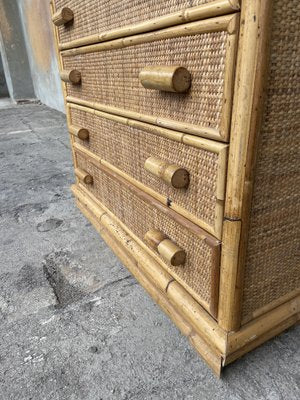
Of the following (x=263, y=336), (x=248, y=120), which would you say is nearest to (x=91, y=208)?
(x=263, y=336)

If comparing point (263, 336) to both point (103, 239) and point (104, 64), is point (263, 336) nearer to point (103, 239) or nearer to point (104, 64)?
point (103, 239)

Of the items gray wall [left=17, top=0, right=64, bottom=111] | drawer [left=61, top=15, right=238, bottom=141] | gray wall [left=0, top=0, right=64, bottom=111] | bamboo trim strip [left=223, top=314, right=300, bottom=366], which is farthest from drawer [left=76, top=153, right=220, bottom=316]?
gray wall [left=0, top=0, right=64, bottom=111]

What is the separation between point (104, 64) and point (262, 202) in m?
0.64

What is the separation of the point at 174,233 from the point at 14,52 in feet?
20.3

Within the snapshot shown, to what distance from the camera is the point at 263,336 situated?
770 mm

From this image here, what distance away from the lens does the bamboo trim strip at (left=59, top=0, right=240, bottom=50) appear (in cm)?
50

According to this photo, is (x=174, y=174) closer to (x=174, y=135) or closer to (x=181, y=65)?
(x=174, y=135)

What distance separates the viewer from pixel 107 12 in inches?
34.2

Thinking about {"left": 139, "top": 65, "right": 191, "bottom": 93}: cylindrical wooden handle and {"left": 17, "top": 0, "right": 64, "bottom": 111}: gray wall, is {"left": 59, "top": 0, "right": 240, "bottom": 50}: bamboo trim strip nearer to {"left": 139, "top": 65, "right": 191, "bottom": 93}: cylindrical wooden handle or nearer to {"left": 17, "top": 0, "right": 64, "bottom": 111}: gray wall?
{"left": 139, "top": 65, "right": 191, "bottom": 93}: cylindrical wooden handle

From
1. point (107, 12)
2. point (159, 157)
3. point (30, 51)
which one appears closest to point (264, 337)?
point (159, 157)

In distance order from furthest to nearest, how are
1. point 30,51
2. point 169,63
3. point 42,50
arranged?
point 30,51
point 42,50
point 169,63

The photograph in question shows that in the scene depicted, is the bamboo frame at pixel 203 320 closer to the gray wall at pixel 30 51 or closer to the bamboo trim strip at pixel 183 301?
the bamboo trim strip at pixel 183 301

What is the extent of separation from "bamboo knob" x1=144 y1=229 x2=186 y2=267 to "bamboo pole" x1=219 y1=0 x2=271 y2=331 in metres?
0.13

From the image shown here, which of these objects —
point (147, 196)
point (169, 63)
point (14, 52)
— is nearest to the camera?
point (169, 63)
